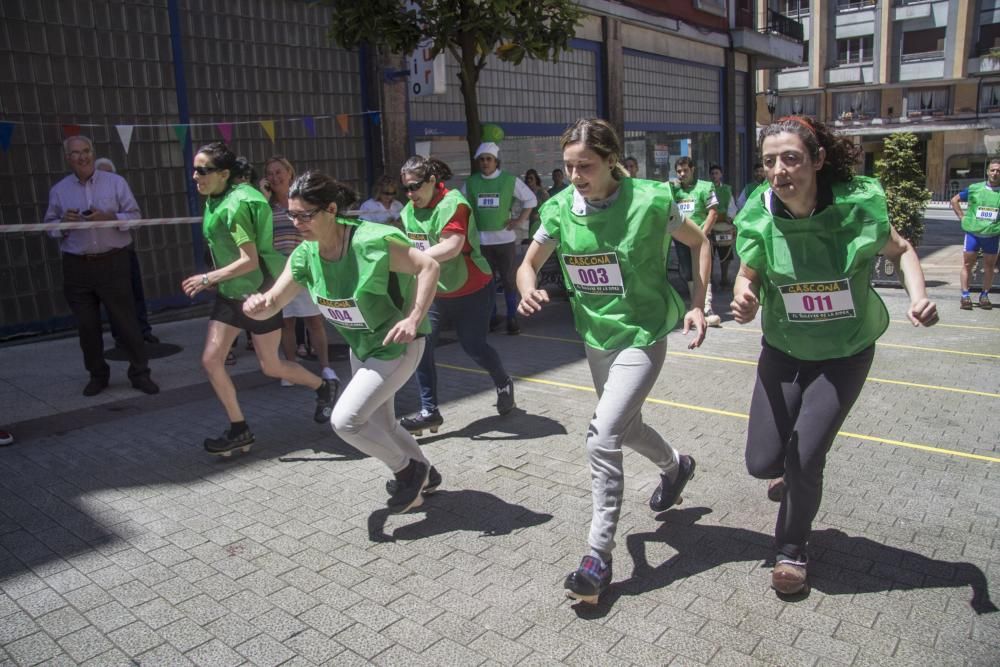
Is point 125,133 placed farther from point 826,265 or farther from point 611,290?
point 826,265

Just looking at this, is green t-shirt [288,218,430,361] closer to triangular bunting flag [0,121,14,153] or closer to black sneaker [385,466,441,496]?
black sneaker [385,466,441,496]

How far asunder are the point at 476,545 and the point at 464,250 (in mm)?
2417

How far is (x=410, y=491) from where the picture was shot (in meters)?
4.53

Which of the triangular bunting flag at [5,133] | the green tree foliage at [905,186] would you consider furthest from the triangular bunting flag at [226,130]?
the green tree foliage at [905,186]

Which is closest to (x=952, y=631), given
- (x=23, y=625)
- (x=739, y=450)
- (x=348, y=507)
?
(x=739, y=450)

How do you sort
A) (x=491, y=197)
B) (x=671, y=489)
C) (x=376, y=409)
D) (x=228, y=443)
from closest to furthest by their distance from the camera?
(x=376, y=409) < (x=671, y=489) < (x=228, y=443) < (x=491, y=197)

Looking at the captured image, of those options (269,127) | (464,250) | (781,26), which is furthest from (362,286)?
(781,26)

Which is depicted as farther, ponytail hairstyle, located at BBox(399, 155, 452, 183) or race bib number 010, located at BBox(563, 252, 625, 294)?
ponytail hairstyle, located at BBox(399, 155, 452, 183)

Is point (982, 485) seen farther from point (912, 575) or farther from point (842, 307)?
point (842, 307)

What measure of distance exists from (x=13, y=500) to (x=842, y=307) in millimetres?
4396

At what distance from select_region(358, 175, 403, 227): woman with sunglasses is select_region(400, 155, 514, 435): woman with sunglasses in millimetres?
3407

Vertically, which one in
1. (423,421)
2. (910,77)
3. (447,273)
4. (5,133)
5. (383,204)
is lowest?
(423,421)

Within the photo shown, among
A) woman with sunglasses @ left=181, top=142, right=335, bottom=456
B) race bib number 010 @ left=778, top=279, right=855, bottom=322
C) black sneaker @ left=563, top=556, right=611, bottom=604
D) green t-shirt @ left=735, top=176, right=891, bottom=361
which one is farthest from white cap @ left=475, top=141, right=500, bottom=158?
black sneaker @ left=563, top=556, right=611, bottom=604

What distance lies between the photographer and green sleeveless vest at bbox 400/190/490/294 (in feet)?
19.4
